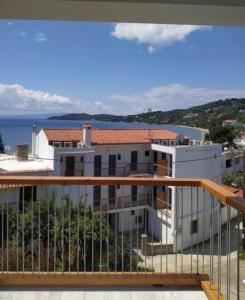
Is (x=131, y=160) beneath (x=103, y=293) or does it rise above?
beneath

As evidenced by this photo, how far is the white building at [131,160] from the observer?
17.2 meters

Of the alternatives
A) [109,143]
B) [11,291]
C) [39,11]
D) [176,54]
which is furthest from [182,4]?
[176,54]

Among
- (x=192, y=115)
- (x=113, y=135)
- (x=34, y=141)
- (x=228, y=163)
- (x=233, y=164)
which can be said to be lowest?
(x=233, y=164)

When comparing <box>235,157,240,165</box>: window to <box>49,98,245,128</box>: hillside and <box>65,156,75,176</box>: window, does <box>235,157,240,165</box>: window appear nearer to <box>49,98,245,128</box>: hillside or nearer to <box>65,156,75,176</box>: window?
<box>49,98,245,128</box>: hillside

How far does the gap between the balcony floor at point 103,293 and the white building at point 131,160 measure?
13.8 m

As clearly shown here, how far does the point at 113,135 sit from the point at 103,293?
17.8 meters

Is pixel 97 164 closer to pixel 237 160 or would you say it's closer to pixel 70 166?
pixel 70 166

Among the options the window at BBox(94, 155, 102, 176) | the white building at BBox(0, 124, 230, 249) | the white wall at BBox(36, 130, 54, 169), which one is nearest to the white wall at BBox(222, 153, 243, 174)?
the white building at BBox(0, 124, 230, 249)

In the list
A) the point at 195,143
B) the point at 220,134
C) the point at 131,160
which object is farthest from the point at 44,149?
the point at 220,134

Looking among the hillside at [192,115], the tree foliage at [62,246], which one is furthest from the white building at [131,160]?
the tree foliage at [62,246]

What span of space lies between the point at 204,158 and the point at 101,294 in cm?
1742

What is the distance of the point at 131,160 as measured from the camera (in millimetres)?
20516

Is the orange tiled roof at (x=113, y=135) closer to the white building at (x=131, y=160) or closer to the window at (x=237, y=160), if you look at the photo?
the white building at (x=131, y=160)

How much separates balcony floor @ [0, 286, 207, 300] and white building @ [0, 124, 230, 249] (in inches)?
545
